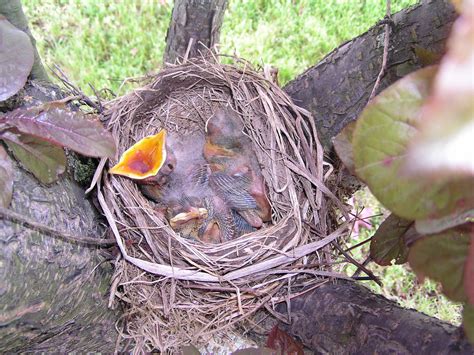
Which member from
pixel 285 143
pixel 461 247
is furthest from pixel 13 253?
pixel 285 143

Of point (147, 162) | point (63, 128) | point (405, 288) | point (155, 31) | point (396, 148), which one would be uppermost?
point (396, 148)

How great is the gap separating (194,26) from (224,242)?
2.14ft

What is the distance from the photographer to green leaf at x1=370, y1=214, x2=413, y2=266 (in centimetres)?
84

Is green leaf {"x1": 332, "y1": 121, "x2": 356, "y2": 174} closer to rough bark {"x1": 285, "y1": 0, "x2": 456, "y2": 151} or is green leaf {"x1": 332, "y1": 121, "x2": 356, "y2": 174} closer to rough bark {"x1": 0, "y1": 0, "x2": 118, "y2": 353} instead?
rough bark {"x1": 285, "y1": 0, "x2": 456, "y2": 151}

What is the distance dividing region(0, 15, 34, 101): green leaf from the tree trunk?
144 millimetres

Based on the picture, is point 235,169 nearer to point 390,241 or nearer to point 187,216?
point 187,216

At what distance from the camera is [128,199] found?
1.21 meters

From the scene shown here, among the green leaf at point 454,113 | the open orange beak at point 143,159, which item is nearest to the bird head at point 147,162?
the open orange beak at point 143,159

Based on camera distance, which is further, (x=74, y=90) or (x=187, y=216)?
(x=187, y=216)

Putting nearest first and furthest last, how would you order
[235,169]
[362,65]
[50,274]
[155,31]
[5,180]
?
[5,180] → [50,274] → [362,65] → [235,169] → [155,31]

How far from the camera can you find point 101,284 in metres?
1.02

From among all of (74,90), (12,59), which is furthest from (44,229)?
(74,90)

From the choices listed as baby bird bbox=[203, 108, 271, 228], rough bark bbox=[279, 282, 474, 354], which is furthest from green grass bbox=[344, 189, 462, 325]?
rough bark bbox=[279, 282, 474, 354]

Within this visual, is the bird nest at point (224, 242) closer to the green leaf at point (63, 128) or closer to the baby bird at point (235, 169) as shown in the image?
the baby bird at point (235, 169)
